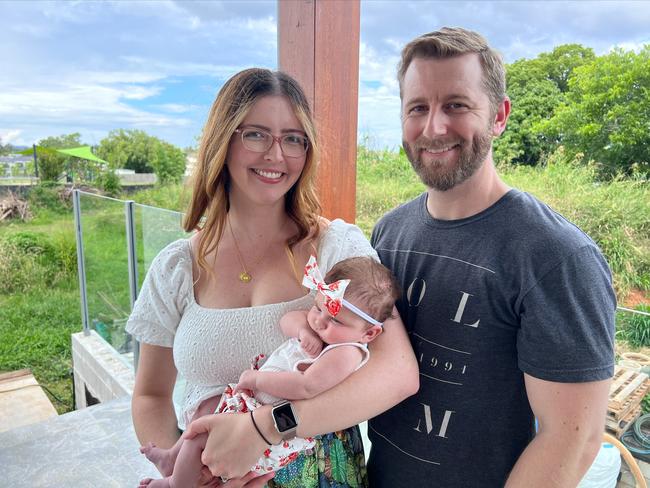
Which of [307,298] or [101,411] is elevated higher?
[307,298]

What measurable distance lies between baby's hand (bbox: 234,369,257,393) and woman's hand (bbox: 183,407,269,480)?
71mm

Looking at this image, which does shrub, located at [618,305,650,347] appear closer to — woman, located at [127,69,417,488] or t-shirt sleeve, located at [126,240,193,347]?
woman, located at [127,69,417,488]

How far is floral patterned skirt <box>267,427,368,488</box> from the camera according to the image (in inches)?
40.1

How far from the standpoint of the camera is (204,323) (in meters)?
1.10

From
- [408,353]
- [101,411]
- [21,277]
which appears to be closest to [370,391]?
[408,353]

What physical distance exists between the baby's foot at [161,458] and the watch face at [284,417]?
309 mm

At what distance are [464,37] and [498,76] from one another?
0.12 meters

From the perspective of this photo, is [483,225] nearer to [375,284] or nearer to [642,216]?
[375,284]

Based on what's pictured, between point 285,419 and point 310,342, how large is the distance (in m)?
0.16

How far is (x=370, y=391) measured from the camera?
929mm

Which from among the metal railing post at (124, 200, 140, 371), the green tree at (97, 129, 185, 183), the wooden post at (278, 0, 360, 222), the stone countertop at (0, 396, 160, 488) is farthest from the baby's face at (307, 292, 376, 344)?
the green tree at (97, 129, 185, 183)

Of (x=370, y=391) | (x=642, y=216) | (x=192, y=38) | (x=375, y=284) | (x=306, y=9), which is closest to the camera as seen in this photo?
(x=370, y=391)

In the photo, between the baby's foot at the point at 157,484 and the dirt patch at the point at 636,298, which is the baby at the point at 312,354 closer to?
the baby's foot at the point at 157,484

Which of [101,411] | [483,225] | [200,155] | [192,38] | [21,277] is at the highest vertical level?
[192,38]
